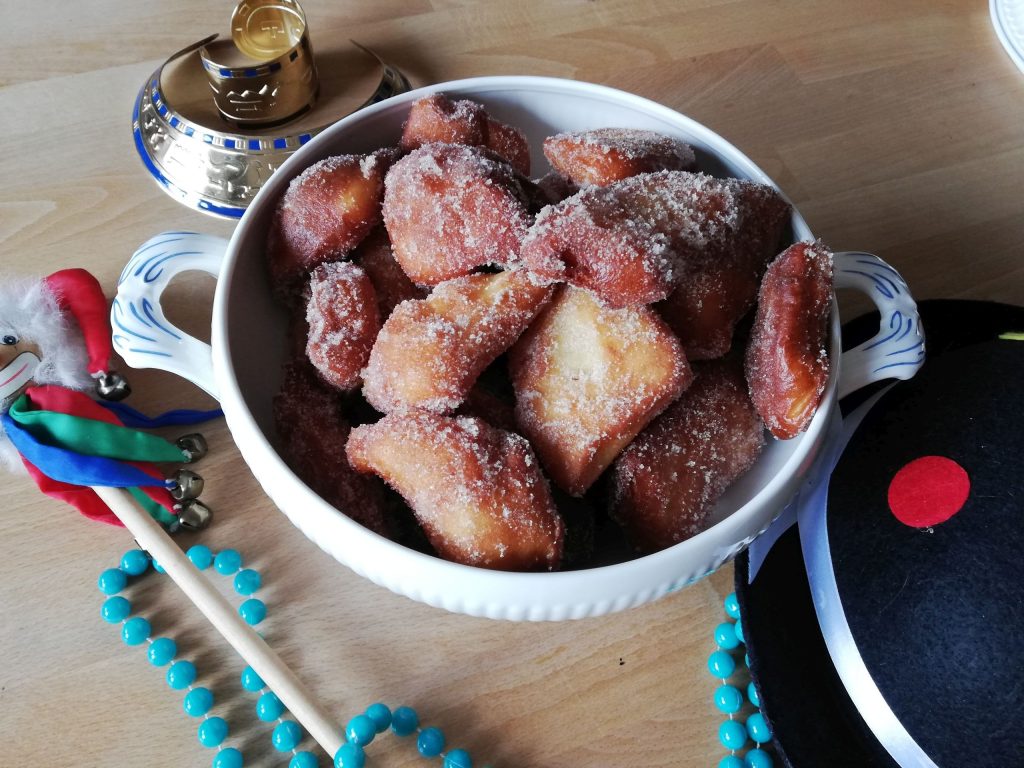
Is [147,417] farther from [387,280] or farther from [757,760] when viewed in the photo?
[757,760]

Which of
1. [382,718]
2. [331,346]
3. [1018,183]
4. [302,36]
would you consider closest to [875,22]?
[1018,183]

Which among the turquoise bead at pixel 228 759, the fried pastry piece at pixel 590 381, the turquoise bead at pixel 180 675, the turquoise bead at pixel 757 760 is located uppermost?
the fried pastry piece at pixel 590 381

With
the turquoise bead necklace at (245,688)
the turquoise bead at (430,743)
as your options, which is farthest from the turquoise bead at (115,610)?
the turquoise bead at (430,743)

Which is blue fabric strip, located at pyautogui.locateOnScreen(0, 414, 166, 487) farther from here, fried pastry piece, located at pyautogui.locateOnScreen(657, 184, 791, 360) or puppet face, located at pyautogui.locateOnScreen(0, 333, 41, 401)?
fried pastry piece, located at pyautogui.locateOnScreen(657, 184, 791, 360)

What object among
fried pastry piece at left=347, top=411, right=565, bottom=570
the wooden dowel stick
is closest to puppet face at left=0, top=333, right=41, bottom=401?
the wooden dowel stick

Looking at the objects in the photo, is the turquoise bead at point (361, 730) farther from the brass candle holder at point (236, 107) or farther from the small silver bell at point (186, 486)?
the brass candle holder at point (236, 107)

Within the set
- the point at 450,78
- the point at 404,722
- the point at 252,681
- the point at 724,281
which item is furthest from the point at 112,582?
the point at 450,78
